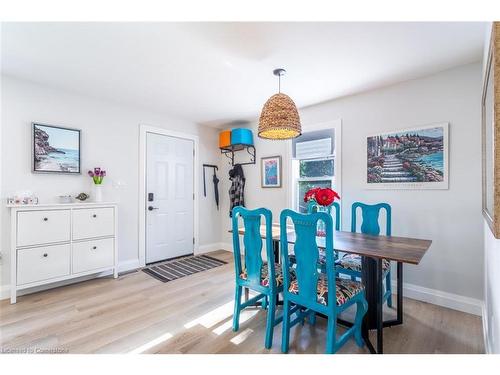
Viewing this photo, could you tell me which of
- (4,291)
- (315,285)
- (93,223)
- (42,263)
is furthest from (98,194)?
(315,285)

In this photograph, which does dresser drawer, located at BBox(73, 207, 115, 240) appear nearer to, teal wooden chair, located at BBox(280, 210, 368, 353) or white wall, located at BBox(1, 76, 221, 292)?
white wall, located at BBox(1, 76, 221, 292)

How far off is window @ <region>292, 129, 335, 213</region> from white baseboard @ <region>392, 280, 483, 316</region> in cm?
146

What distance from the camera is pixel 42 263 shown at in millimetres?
2662

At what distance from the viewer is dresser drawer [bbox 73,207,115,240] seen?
9.51ft

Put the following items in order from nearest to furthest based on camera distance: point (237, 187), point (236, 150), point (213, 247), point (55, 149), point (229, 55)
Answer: point (229, 55) < point (55, 149) < point (237, 187) < point (236, 150) < point (213, 247)

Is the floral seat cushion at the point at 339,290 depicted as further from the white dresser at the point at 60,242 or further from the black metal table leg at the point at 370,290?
the white dresser at the point at 60,242

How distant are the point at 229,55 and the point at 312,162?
6.59ft

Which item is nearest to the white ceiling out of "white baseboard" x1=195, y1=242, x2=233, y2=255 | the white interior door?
the white interior door

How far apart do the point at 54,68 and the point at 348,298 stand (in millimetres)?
3346

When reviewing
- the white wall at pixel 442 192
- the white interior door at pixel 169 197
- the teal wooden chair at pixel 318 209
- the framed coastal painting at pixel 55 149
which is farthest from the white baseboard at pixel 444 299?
the framed coastal painting at pixel 55 149

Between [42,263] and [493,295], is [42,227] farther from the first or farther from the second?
[493,295]

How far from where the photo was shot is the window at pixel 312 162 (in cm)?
347

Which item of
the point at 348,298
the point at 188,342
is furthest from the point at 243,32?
the point at 188,342
